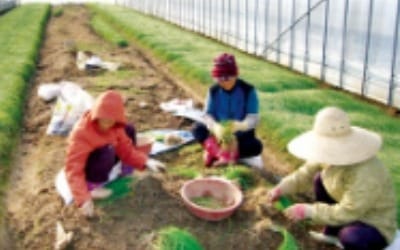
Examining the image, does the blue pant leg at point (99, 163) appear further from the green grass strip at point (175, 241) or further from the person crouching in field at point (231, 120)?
the person crouching in field at point (231, 120)

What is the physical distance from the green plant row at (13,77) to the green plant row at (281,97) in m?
3.29

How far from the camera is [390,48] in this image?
9750 mm

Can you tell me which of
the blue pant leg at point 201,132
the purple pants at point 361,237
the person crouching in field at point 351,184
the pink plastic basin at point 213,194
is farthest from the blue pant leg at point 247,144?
the purple pants at point 361,237

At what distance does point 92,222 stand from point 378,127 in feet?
15.6

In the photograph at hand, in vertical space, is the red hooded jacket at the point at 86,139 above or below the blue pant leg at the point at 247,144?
above

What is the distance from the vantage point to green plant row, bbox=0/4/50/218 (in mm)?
7281

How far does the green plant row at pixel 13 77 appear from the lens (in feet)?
23.9

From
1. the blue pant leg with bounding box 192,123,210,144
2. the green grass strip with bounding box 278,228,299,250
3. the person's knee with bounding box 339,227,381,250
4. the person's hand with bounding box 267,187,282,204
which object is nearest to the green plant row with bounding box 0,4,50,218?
the blue pant leg with bounding box 192,123,210,144

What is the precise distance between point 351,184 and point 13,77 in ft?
27.5

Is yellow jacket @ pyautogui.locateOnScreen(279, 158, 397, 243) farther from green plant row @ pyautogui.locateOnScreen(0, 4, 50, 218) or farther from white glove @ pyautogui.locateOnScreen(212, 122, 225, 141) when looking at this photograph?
green plant row @ pyautogui.locateOnScreen(0, 4, 50, 218)

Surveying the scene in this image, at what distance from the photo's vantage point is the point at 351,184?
4.22m

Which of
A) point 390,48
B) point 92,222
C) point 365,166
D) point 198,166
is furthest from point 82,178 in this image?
point 390,48

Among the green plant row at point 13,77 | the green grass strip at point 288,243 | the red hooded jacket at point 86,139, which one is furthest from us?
the green plant row at point 13,77

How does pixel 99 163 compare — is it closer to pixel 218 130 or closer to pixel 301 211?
pixel 218 130
